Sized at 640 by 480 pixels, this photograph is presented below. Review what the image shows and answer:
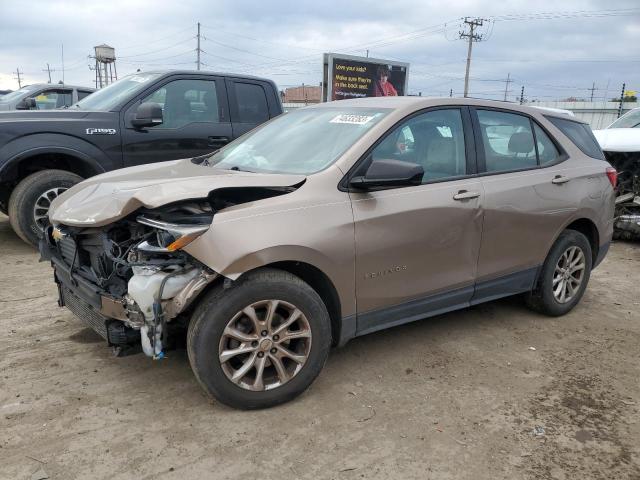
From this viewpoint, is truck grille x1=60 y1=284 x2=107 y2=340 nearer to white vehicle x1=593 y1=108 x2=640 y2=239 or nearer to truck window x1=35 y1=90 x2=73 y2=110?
white vehicle x1=593 y1=108 x2=640 y2=239

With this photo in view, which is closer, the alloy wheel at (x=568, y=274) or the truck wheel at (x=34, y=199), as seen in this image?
the alloy wheel at (x=568, y=274)

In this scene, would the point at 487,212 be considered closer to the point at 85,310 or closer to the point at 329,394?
the point at 329,394

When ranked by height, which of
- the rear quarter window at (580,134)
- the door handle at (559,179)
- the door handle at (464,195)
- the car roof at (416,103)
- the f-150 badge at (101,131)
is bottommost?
the door handle at (464,195)

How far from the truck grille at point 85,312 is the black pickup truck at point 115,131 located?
2.69m

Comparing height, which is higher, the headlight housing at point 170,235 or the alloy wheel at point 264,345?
the headlight housing at point 170,235

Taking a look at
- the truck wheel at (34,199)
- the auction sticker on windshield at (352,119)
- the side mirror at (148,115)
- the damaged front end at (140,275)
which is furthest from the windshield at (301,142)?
Answer: the truck wheel at (34,199)

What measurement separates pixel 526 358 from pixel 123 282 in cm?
275

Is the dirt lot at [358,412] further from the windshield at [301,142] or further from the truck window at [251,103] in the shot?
the truck window at [251,103]

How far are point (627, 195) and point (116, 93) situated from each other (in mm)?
6901

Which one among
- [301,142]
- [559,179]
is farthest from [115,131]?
[559,179]

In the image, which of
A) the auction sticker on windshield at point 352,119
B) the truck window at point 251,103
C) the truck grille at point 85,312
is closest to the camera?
the truck grille at point 85,312

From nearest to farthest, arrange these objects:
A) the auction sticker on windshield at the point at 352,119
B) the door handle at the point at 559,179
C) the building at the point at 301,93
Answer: the auction sticker on windshield at the point at 352,119 → the door handle at the point at 559,179 → the building at the point at 301,93

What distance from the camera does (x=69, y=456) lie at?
8.38 feet

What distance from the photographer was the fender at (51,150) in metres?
5.45
